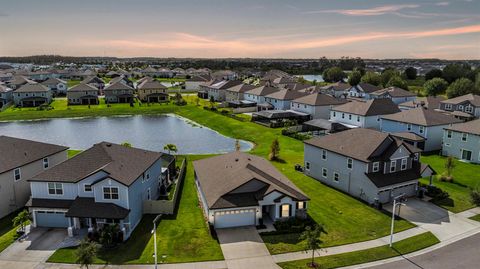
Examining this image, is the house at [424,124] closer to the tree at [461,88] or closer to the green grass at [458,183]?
the green grass at [458,183]

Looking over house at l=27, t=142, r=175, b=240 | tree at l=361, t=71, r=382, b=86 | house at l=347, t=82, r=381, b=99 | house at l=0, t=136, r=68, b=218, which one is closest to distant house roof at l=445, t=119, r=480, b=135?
house at l=27, t=142, r=175, b=240

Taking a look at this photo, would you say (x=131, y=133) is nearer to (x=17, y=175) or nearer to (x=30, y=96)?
(x=17, y=175)

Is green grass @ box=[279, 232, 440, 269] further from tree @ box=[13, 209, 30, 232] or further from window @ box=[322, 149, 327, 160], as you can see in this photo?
tree @ box=[13, 209, 30, 232]

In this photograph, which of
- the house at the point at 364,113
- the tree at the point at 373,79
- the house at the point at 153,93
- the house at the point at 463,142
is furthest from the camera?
the tree at the point at 373,79

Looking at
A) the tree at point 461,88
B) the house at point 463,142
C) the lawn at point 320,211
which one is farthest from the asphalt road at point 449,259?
the tree at point 461,88

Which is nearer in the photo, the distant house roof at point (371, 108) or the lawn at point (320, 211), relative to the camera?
the lawn at point (320, 211)

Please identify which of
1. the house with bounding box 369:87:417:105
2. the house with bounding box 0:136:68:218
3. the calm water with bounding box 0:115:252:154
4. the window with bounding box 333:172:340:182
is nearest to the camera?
the house with bounding box 0:136:68:218
